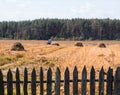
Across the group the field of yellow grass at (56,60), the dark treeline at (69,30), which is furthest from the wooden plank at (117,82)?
the dark treeline at (69,30)

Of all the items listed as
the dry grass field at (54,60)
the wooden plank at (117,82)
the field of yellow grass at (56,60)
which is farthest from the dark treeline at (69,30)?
the wooden plank at (117,82)

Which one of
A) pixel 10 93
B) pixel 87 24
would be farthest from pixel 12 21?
pixel 10 93

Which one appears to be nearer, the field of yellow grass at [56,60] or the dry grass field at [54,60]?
the dry grass field at [54,60]

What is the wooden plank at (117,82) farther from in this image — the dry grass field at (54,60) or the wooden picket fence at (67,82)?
the dry grass field at (54,60)

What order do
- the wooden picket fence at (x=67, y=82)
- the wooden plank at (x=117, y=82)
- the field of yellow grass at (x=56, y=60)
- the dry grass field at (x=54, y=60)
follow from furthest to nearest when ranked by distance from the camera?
1. the field of yellow grass at (x=56, y=60)
2. the dry grass field at (x=54, y=60)
3. the wooden plank at (x=117, y=82)
4. the wooden picket fence at (x=67, y=82)

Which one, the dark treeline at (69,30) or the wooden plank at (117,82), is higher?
the dark treeline at (69,30)

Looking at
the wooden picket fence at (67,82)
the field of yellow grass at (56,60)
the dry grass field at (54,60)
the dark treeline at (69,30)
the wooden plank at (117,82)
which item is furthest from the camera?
the dark treeline at (69,30)

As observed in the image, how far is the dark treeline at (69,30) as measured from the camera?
147m

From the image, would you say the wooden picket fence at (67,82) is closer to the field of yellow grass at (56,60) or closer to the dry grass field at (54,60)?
the dry grass field at (54,60)

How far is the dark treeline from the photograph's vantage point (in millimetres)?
147125

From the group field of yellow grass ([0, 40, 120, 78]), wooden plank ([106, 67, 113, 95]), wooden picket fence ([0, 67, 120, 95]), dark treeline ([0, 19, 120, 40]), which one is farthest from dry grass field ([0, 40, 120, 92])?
dark treeline ([0, 19, 120, 40])

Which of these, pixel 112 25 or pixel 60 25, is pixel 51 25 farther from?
pixel 112 25

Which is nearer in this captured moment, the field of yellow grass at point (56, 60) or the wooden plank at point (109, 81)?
the wooden plank at point (109, 81)

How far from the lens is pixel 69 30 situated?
15388cm
